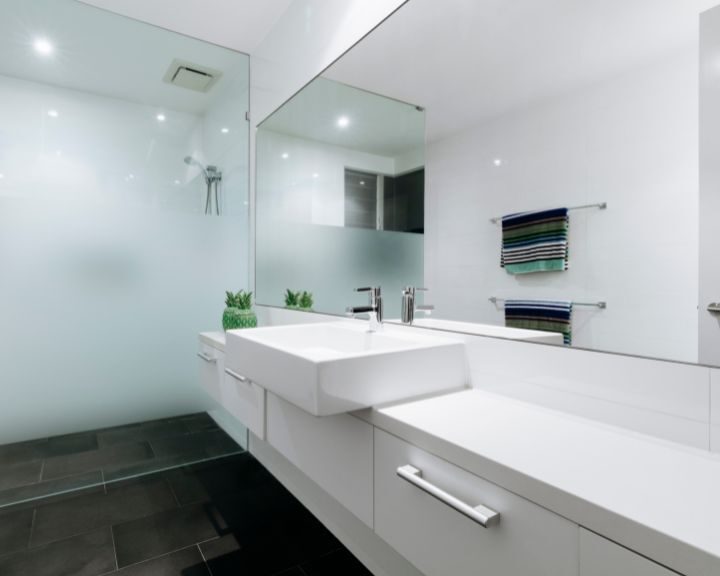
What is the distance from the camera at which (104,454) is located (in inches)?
89.6

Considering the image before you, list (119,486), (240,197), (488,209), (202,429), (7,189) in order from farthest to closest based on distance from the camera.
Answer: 1. (240,197)
2. (202,429)
3. (119,486)
4. (7,189)
5. (488,209)

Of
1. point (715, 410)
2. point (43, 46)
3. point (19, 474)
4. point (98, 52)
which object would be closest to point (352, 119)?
point (98, 52)

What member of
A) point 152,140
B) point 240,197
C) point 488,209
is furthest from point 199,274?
point 488,209

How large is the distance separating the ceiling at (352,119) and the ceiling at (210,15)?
1.72 ft

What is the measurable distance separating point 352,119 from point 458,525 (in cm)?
174

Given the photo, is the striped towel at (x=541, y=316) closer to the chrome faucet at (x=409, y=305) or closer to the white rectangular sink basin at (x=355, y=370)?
the white rectangular sink basin at (x=355, y=370)

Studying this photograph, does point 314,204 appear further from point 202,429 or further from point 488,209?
point 202,429

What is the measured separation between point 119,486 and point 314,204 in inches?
69.2

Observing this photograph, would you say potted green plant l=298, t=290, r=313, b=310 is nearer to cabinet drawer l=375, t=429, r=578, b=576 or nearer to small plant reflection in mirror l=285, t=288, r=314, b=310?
small plant reflection in mirror l=285, t=288, r=314, b=310

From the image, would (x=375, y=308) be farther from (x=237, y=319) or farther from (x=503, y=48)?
(x=237, y=319)

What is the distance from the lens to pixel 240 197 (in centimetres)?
277

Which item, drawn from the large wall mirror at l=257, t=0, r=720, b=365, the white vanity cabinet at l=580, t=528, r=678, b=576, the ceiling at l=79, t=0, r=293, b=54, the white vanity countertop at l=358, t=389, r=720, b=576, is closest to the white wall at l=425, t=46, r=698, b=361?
the large wall mirror at l=257, t=0, r=720, b=365

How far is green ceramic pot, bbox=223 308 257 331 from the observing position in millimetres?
2383

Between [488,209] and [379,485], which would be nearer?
[379,485]
